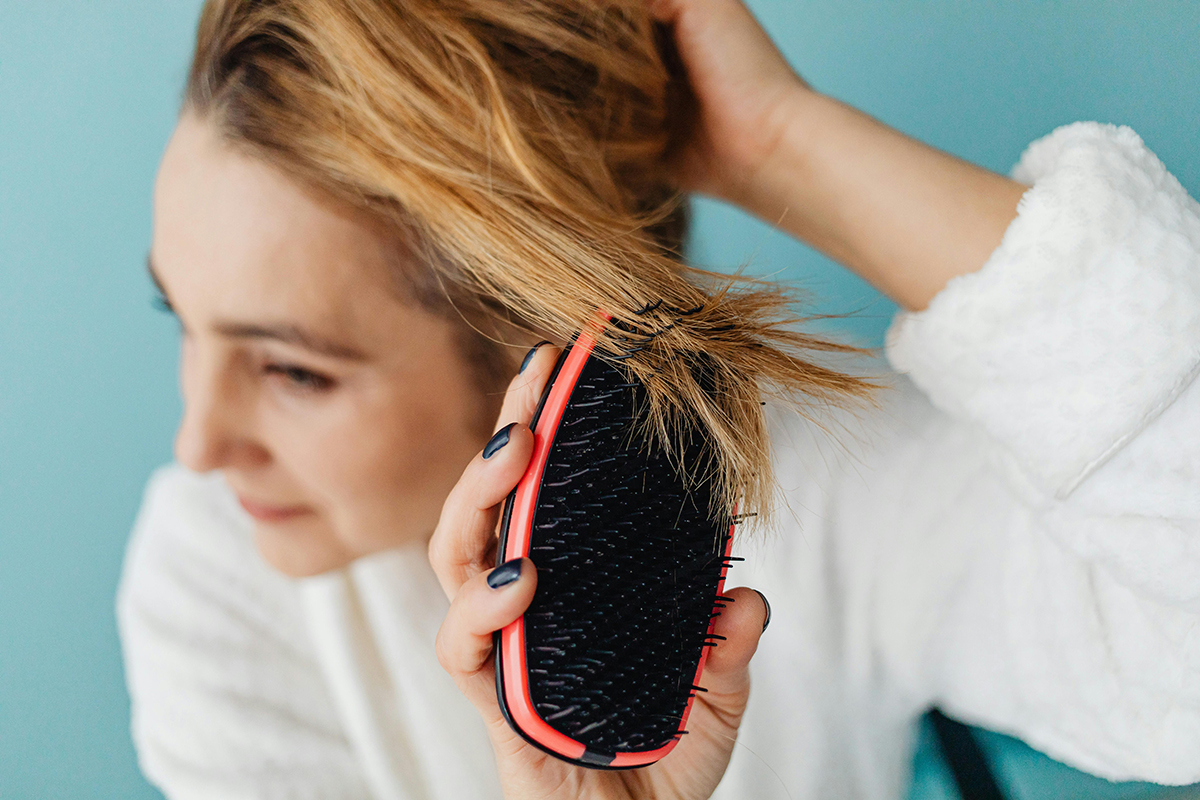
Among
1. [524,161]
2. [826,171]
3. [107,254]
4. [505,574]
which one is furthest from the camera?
[107,254]

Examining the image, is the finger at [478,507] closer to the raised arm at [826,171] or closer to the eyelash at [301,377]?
the eyelash at [301,377]

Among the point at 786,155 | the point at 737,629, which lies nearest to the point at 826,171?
the point at 786,155

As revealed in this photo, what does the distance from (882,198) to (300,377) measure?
0.45 m

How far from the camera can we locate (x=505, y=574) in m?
0.34

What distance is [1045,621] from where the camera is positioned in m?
0.57

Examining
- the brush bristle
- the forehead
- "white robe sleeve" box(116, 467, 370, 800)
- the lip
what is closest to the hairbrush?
the brush bristle

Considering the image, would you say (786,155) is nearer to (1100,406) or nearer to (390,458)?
(1100,406)

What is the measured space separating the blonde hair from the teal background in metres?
0.26

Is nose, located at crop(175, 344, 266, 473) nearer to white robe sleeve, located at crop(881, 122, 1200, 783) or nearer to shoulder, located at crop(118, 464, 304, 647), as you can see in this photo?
shoulder, located at crop(118, 464, 304, 647)

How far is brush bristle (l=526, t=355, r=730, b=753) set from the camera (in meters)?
0.35

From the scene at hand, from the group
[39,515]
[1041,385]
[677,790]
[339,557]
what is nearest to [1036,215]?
[1041,385]

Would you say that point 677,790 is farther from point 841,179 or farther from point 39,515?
point 39,515

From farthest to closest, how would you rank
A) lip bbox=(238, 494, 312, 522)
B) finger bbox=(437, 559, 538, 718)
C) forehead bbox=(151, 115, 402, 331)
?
lip bbox=(238, 494, 312, 522)
forehead bbox=(151, 115, 402, 331)
finger bbox=(437, 559, 538, 718)

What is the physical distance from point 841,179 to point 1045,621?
1.25 ft
